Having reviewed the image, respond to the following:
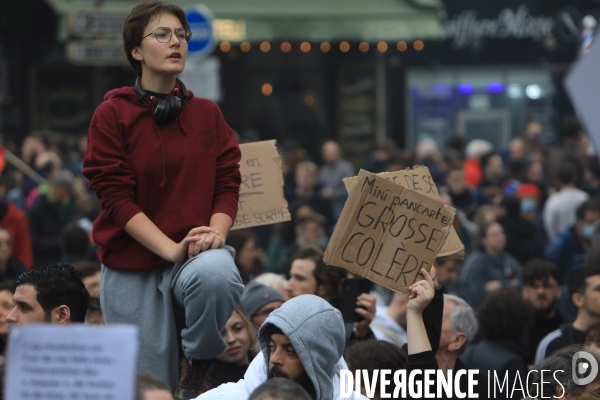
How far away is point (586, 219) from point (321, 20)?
37.8 feet

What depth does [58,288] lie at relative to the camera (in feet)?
16.0

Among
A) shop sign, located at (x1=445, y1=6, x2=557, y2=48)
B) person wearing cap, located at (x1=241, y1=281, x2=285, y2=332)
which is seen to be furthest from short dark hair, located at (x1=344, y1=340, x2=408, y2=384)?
shop sign, located at (x1=445, y1=6, x2=557, y2=48)

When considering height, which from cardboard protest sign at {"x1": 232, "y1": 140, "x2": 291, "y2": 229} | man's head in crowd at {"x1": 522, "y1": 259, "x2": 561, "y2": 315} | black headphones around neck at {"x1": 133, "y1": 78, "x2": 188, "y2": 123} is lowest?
man's head in crowd at {"x1": 522, "y1": 259, "x2": 561, "y2": 315}

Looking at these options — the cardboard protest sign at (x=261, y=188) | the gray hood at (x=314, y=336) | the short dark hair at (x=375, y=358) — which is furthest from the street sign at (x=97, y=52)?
the gray hood at (x=314, y=336)

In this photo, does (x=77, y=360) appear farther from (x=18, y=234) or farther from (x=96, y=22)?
(x=18, y=234)

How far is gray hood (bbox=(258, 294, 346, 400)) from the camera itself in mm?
4332

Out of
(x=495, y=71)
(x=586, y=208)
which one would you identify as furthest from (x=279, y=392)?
(x=495, y=71)

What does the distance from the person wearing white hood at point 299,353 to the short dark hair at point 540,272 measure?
152 inches

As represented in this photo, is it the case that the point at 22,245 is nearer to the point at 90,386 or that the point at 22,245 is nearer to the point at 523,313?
the point at 523,313

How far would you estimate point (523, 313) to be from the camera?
7059mm

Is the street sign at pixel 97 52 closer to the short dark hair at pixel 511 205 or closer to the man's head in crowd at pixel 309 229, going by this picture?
the man's head in crowd at pixel 309 229

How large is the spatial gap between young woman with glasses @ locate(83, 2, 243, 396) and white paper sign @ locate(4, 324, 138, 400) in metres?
1.81

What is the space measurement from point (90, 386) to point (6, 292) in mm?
3975
